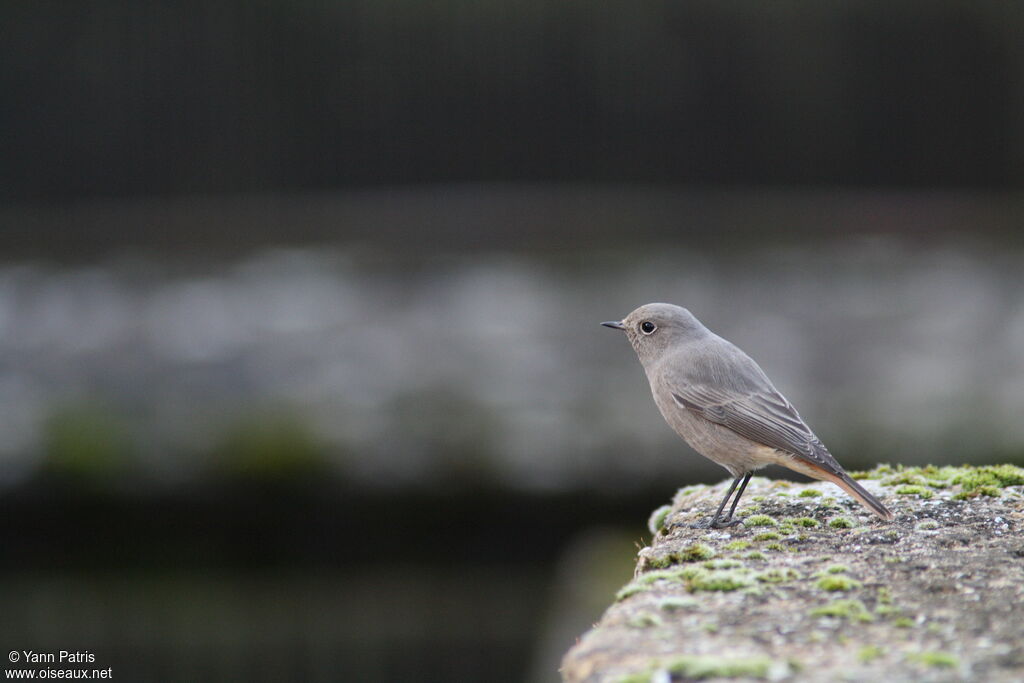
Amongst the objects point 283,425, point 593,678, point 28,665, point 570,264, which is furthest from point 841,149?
point 593,678

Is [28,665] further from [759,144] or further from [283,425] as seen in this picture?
[759,144]

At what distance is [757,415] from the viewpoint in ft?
16.1

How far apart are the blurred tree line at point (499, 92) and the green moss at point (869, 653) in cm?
886

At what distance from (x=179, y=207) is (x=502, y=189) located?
3.18 metres

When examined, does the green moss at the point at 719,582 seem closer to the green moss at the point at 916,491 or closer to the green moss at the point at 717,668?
the green moss at the point at 717,668

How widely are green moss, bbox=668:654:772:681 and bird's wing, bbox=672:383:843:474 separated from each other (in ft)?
Result: 6.65

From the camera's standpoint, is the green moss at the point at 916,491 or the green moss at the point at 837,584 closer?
the green moss at the point at 837,584

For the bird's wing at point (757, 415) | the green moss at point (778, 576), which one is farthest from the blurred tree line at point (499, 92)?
the green moss at point (778, 576)

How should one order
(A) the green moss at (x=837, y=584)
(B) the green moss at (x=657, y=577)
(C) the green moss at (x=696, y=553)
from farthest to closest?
(C) the green moss at (x=696, y=553), (B) the green moss at (x=657, y=577), (A) the green moss at (x=837, y=584)

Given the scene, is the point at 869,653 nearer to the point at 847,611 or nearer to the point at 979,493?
the point at 847,611

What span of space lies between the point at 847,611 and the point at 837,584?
0.23 m

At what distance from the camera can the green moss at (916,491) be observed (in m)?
4.39

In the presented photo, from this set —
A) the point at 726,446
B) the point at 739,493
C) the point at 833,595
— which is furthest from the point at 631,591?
the point at 726,446

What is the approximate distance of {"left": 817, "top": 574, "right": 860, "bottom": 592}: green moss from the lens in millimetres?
3271
